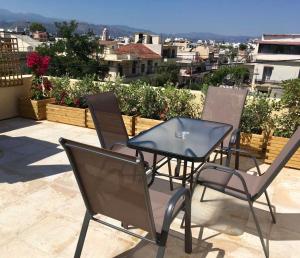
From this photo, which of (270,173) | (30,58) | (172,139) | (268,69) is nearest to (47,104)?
(30,58)

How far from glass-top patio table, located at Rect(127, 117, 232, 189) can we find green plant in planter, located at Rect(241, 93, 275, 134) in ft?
4.65

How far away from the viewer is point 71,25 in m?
33.9

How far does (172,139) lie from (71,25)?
3397cm

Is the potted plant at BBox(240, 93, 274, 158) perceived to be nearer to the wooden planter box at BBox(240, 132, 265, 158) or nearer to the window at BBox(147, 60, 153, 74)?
the wooden planter box at BBox(240, 132, 265, 158)

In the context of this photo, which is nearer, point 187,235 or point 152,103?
point 187,235

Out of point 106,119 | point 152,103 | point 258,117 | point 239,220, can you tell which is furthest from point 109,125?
point 258,117

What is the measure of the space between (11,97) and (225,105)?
4588mm

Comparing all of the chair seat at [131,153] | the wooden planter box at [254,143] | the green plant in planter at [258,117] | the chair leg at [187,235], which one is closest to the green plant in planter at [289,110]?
the green plant in planter at [258,117]

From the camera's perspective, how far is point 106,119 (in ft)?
11.8

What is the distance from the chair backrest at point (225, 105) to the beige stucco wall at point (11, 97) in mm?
4300

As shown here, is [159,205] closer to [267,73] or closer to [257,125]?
[257,125]

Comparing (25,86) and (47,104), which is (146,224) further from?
(25,86)

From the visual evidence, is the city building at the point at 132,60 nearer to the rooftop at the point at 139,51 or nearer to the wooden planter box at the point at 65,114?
the rooftop at the point at 139,51

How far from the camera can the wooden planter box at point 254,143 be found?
4.72m
